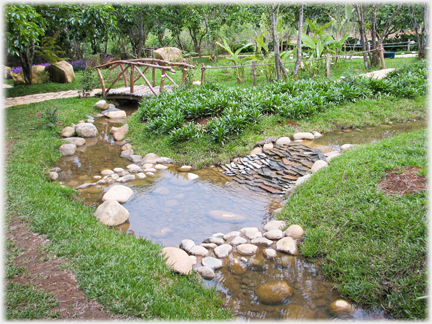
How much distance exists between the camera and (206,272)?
348 cm

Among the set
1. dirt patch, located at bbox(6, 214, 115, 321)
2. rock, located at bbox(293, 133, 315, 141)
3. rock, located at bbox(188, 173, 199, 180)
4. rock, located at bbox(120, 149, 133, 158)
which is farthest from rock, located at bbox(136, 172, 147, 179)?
rock, located at bbox(293, 133, 315, 141)

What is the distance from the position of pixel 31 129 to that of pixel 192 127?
446 centimetres

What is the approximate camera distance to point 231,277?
3.47 m

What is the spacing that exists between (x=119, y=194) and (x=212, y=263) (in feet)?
7.87

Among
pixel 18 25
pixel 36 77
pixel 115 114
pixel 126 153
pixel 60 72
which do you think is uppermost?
pixel 18 25

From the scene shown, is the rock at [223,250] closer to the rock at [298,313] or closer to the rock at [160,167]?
the rock at [298,313]

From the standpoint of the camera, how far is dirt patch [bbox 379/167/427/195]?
3885 millimetres

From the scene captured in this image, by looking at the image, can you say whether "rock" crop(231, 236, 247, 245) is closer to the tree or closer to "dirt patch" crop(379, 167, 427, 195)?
"dirt patch" crop(379, 167, 427, 195)

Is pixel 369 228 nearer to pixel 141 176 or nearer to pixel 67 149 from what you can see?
pixel 141 176

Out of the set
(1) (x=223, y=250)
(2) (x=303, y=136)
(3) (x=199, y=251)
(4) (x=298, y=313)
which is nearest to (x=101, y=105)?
(2) (x=303, y=136)

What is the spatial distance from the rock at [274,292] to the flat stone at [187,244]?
3.48 ft

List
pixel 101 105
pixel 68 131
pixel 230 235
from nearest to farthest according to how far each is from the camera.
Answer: pixel 230 235, pixel 68 131, pixel 101 105

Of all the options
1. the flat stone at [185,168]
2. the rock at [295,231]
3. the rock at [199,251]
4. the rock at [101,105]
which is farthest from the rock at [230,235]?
the rock at [101,105]

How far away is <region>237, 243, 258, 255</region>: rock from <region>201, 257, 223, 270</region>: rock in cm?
34
